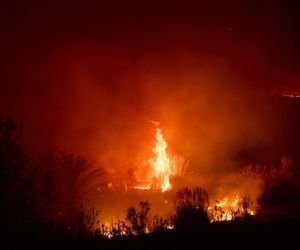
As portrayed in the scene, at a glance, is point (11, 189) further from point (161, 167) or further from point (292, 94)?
point (292, 94)

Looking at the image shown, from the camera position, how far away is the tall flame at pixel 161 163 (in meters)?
13.0

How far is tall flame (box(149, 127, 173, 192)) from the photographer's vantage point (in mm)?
12961

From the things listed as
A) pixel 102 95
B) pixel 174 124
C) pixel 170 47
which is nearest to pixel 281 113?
pixel 174 124

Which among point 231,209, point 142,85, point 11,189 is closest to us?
point 11,189

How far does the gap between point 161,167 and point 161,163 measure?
0.23 meters

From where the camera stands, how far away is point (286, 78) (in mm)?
20891

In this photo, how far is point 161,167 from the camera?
14133mm

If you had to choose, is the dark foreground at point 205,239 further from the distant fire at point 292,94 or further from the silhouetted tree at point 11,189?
the distant fire at point 292,94

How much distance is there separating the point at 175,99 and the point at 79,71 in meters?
4.16

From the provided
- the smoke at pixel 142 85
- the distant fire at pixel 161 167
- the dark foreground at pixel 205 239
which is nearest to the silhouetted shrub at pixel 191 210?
the dark foreground at pixel 205 239

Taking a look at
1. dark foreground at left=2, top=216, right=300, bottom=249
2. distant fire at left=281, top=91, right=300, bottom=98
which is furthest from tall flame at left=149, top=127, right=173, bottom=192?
distant fire at left=281, top=91, right=300, bottom=98

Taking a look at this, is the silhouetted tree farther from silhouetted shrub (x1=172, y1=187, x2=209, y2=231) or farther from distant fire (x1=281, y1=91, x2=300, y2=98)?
distant fire (x1=281, y1=91, x2=300, y2=98)

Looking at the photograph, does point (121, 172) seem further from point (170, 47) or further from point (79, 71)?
point (170, 47)

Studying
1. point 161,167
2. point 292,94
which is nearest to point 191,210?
point 161,167
